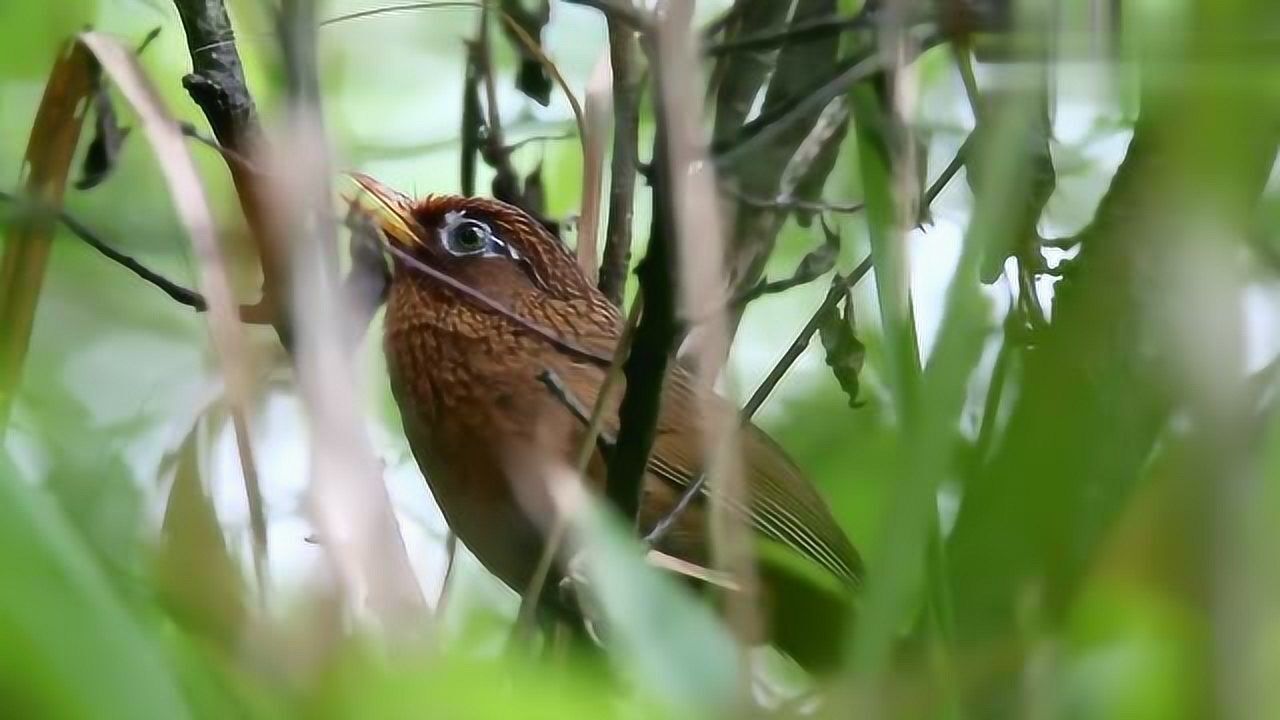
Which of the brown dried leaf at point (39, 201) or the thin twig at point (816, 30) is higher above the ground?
the thin twig at point (816, 30)

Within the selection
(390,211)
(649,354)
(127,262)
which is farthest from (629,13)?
(390,211)

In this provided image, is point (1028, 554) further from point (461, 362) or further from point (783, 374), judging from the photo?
point (461, 362)

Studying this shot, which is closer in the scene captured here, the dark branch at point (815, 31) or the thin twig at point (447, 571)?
the thin twig at point (447, 571)

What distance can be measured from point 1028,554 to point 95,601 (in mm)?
233

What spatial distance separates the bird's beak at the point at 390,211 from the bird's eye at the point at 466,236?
29mm

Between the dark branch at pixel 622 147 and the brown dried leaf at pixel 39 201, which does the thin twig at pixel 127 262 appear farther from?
the dark branch at pixel 622 147

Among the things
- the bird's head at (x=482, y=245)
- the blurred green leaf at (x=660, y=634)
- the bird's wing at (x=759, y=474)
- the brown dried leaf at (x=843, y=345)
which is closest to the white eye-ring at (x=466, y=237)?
the bird's head at (x=482, y=245)

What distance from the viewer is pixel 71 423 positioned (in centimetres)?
51

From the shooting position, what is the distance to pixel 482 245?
38.9 inches

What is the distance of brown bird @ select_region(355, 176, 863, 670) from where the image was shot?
0.69m

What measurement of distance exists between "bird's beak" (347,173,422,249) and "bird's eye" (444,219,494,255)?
0.03 m

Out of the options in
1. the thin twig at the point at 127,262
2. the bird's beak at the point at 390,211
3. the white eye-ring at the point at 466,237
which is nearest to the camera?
the thin twig at the point at 127,262

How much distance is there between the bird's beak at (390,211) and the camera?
32.8 inches

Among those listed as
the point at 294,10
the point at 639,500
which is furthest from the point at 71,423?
the point at 639,500
